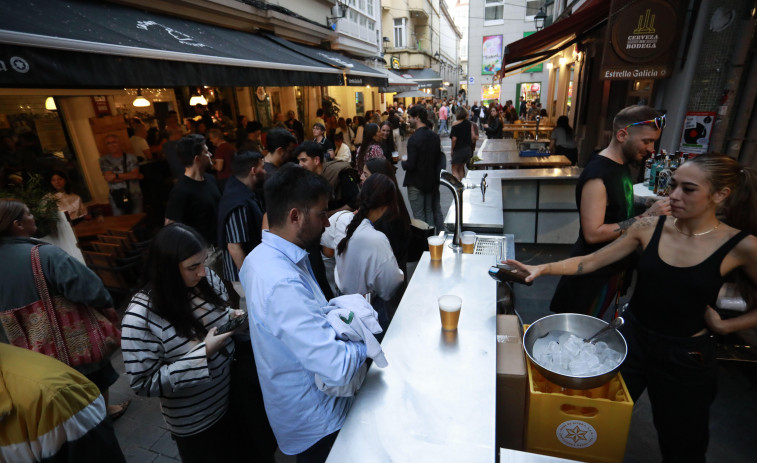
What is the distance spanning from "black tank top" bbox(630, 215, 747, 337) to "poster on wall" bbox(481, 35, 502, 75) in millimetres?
28388

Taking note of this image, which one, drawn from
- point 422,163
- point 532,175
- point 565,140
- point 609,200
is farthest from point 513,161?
point 609,200

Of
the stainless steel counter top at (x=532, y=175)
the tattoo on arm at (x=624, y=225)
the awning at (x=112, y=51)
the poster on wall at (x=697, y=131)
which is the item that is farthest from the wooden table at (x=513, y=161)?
the tattoo on arm at (x=624, y=225)

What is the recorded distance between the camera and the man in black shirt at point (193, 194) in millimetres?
3418

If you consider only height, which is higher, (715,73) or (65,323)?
(715,73)

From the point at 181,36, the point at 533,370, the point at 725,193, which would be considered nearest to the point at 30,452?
the point at 533,370

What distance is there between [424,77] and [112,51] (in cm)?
2811

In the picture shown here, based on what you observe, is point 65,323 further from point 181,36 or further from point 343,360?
point 181,36

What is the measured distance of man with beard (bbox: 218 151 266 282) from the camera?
3.16 meters

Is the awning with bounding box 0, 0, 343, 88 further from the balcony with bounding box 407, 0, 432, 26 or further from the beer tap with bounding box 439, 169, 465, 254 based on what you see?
the balcony with bounding box 407, 0, 432, 26

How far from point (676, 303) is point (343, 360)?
5.90ft

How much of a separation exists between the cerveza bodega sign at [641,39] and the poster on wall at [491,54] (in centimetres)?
2433

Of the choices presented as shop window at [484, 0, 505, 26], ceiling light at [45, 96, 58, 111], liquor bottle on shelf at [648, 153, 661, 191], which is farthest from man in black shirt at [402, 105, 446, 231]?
shop window at [484, 0, 505, 26]

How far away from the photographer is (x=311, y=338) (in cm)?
138

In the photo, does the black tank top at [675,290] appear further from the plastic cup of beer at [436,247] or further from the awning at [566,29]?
the awning at [566,29]
